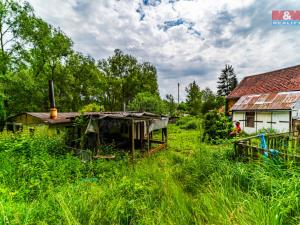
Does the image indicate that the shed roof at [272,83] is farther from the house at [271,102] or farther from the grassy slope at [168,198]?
the grassy slope at [168,198]

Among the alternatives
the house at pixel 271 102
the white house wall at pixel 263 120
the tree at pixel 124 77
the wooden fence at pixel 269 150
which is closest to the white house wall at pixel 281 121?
the house at pixel 271 102

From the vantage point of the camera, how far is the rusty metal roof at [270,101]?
37.3 feet

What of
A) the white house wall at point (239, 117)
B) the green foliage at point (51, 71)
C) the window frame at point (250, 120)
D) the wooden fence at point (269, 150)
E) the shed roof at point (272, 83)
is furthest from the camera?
the green foliage at point (51, 71)

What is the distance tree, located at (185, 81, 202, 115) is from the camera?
24.6 metres

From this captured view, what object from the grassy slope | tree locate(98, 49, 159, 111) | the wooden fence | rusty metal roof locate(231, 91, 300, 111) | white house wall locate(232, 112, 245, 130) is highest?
tree locate(98, 49, 159, 111)

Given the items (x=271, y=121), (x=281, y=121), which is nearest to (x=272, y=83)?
Answer: (x=271, y=121)

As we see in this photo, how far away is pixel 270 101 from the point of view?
12.8 meters

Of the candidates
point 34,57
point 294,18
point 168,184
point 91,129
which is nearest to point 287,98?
point 294,18

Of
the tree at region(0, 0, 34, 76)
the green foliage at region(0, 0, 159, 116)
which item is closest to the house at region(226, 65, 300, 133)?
the green foliage at region(0, 0, 159, 116)

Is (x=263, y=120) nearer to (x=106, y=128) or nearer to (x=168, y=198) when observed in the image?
(x=106, y=128)

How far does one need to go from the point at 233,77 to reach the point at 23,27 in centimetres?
4167

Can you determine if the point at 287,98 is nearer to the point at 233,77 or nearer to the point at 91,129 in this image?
the point at 91,129

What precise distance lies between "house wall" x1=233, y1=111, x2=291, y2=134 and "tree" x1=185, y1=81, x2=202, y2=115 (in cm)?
1032

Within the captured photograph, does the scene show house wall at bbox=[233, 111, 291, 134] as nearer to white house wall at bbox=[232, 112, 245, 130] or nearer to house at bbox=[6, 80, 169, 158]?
white house wall at bbox=[232, 112, 245, 130]
